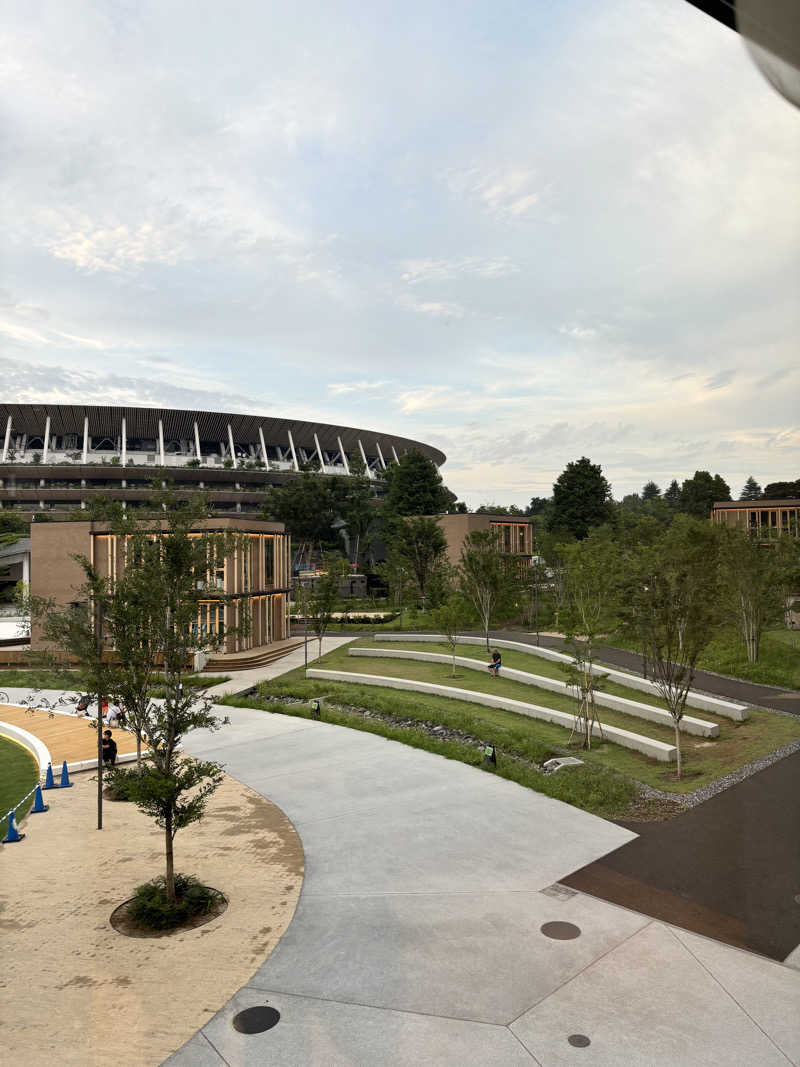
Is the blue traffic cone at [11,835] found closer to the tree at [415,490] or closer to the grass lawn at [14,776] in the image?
the grass lawn at [14,776]

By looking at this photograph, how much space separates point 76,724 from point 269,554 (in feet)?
61.2

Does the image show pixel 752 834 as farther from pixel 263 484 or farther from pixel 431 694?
pixel 263 484

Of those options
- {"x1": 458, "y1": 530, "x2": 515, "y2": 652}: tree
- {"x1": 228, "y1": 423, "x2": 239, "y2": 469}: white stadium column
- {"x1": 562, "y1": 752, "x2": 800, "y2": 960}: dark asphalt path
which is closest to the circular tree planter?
{"x1": 562, "y1": 752, "x2": 800, "y2": 960}: dark asphalt path

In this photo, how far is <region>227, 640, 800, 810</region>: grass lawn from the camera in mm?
19234

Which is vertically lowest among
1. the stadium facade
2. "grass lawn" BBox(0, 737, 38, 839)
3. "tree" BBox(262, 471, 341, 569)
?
"grass lawn" BBox(0, 737, 38, 839)

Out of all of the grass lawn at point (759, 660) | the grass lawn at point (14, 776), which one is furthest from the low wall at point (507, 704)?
the grass lawn at point (14, 776)

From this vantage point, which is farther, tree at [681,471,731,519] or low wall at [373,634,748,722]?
tree at [681,471,731,519]

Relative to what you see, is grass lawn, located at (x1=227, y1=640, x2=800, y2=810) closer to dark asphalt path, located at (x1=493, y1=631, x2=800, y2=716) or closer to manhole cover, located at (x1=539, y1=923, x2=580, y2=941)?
dark asphalt path, located at (x1=493, y1=631, x2=800, y2=716)

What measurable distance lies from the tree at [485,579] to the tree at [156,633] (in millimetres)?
27409

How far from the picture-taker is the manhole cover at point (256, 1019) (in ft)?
28.1

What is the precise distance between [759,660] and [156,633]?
A: 2877cm

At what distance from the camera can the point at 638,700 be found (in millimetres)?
26703

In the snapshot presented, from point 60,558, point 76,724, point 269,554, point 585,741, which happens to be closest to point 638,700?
point 585,741

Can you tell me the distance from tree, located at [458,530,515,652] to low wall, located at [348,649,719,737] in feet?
10.5
